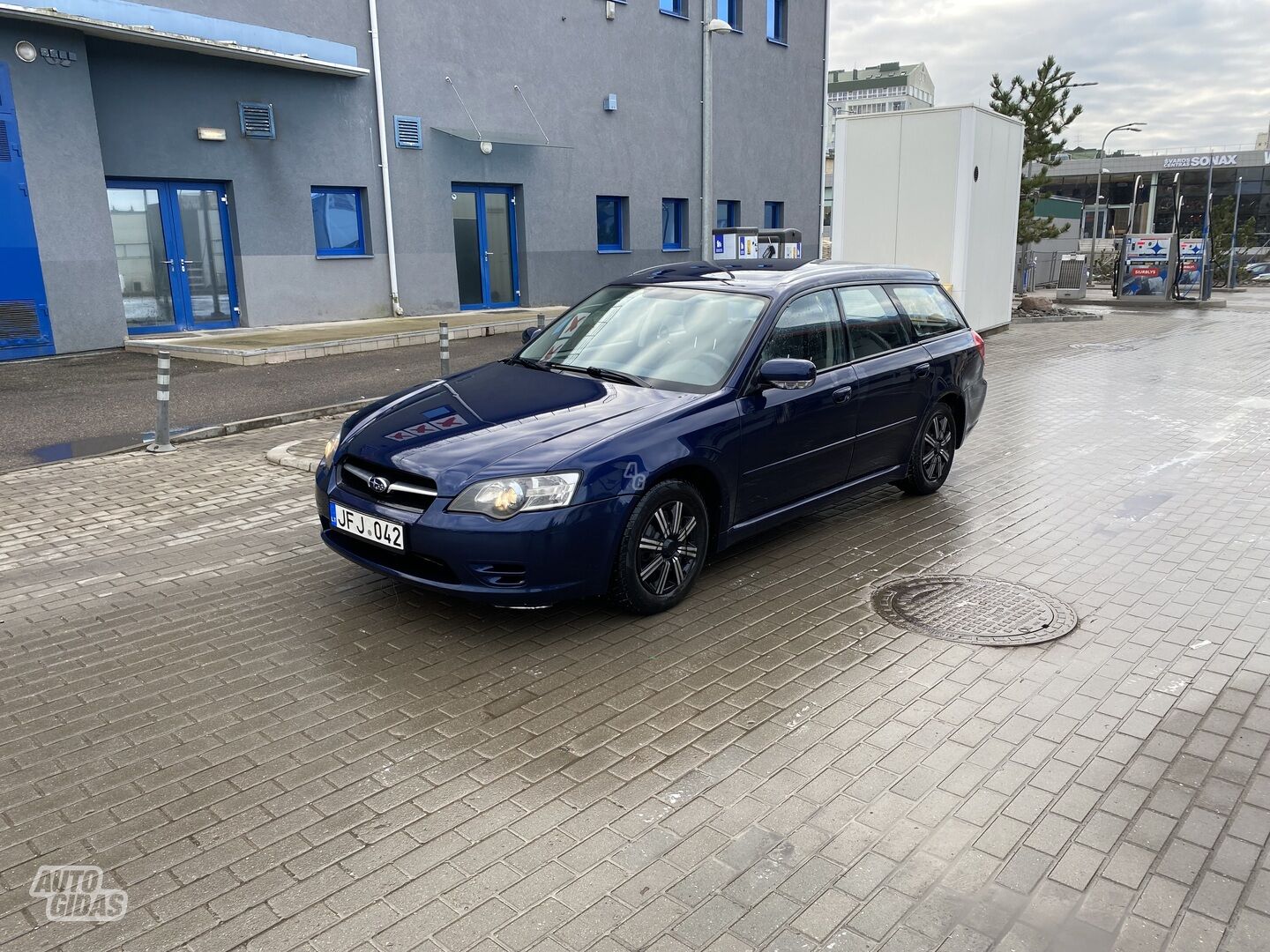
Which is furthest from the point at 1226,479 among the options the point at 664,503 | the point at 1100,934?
the point at 1100,934

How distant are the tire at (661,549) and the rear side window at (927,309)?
110 inches

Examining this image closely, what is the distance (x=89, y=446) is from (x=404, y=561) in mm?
5814

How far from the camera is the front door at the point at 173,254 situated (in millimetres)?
15719

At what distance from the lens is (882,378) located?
6.44m

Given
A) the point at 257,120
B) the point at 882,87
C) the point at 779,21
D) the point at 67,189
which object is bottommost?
the point at 67,189

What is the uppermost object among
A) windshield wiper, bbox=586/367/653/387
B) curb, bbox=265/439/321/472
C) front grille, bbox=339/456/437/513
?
windshield wiper, bbox=586/367/653/387

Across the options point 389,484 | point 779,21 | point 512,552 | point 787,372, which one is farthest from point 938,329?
point 779,21

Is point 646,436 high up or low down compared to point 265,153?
down

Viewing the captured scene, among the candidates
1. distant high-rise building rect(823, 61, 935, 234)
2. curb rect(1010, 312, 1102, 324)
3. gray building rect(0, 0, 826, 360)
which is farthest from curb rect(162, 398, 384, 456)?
distant high-rise building rect(823, 61, 935, 234)

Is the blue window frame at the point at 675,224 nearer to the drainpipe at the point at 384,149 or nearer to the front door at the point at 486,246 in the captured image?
the front door at the point at 486,246

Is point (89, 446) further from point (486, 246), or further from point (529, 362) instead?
point (486, 246)

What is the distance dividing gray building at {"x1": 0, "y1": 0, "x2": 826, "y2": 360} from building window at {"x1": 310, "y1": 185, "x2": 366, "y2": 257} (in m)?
0.04

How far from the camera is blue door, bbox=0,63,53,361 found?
44.1 ft

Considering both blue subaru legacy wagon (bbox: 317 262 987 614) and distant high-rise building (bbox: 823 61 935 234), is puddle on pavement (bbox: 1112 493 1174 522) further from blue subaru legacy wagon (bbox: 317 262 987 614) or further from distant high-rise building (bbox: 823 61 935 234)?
distant high-rise building (bbox: 823 61 935 234)
